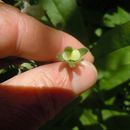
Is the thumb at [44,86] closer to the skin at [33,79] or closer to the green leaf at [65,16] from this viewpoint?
the skin at [33,79]

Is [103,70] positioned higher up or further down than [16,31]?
further down

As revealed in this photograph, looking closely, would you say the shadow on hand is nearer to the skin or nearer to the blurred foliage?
the skin

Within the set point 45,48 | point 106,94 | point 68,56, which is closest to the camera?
point 68,56

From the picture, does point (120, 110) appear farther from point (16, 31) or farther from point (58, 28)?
point (16, 31)

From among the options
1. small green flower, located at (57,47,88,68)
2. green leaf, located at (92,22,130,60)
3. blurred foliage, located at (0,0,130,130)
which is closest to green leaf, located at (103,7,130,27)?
blurred foliage, located at (0,0,130,130)

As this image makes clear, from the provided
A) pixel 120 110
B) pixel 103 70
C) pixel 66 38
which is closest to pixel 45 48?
pixel 66 38

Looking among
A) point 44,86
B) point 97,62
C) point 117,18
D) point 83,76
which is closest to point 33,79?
point 44,86

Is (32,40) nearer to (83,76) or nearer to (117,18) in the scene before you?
(83,76)
